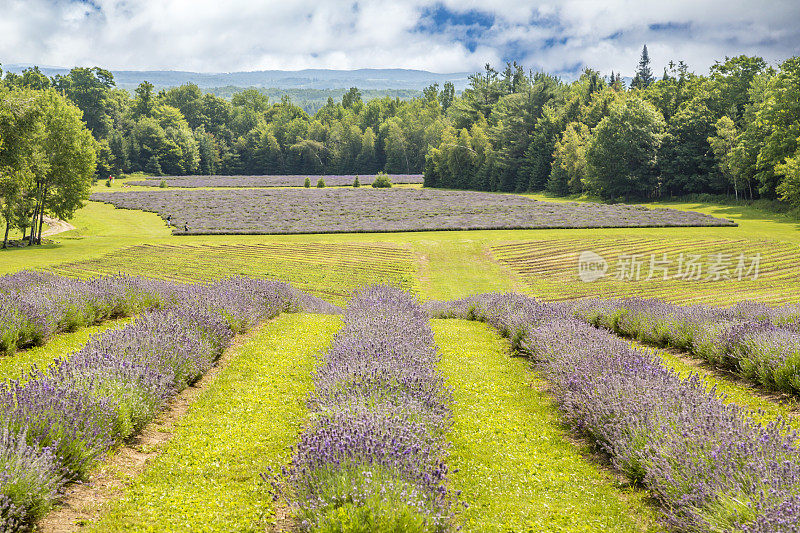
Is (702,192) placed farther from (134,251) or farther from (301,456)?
(301,456)

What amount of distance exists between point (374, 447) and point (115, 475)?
8.64 ft

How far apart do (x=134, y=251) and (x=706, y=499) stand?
32.4 metres

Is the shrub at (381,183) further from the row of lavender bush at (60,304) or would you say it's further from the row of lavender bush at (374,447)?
the row of lavender bush at (374,447)

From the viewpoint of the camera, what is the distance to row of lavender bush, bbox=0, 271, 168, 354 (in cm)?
866

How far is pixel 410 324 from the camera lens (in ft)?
33.7

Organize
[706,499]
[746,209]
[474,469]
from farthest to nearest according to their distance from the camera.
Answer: [746,209] → [474,469] → [706,499]

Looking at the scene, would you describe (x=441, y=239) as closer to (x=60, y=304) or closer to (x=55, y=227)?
(x=60, y=304)

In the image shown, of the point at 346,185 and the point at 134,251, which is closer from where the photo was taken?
the point at 134,251

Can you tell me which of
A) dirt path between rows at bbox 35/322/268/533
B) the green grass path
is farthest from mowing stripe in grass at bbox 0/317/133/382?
the green grass path

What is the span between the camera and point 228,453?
567cm

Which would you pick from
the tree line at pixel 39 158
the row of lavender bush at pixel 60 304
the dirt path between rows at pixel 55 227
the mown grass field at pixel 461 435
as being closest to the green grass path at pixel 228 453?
the mown grass field at pixel 461 435

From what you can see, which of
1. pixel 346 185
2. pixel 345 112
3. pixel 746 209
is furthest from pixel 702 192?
pixel 345 112

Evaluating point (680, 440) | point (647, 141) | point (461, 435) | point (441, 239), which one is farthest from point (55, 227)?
point (647, 141)

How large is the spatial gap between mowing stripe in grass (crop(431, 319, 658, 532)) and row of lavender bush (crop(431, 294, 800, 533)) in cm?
29
